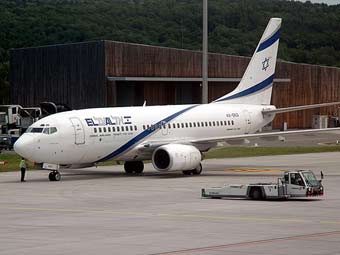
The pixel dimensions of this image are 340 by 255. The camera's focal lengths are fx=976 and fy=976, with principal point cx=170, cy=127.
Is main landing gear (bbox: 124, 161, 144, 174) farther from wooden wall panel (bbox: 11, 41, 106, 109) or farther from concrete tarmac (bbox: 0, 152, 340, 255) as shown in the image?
wooden wall panel (bbox: 11, 41, 106, 109)

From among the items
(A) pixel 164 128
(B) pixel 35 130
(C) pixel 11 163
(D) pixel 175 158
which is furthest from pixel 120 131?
(C) pixel 11 163

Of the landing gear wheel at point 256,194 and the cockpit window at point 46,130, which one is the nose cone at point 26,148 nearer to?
the cockpit window at point 46,130

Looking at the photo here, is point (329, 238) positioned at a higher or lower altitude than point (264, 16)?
lower

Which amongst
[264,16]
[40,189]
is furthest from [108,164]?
[264,16]

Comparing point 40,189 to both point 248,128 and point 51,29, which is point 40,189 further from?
point 51,29

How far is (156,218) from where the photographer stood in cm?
3131

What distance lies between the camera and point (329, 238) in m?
25.7

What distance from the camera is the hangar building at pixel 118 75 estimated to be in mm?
83438

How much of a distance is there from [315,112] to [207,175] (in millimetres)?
55945

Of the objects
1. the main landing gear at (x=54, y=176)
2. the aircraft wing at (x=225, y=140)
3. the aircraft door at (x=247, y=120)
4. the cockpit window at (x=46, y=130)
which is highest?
the aircraft door at (x=247, y=120)

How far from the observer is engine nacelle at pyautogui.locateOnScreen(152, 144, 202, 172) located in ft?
163

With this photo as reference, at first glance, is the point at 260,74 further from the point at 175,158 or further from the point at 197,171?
the point at 175,158

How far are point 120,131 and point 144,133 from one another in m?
1.69

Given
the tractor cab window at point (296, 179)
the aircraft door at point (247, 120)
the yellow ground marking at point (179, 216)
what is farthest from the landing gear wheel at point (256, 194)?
the aircraft door at point (247, 120)
